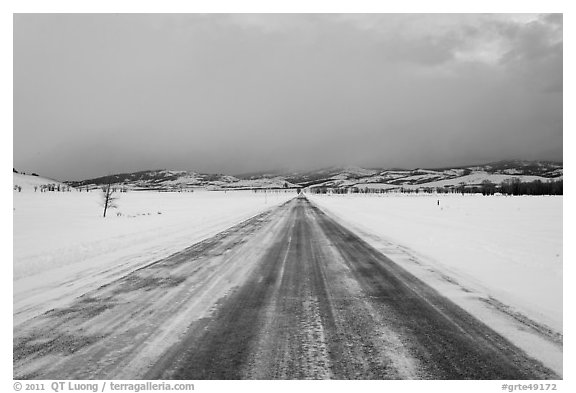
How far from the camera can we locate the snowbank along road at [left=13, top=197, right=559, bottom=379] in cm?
339

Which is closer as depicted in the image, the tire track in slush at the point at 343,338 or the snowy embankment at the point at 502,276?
the tire track in slush at the point at 343,338

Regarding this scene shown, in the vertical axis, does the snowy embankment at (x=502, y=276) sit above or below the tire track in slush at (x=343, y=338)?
below

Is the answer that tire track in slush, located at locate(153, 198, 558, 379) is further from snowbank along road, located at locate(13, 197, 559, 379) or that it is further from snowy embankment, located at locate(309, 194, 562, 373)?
snowy embankment, located at locate(309, 194, 562, 373)

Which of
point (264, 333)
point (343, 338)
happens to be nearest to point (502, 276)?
point (343, 338)

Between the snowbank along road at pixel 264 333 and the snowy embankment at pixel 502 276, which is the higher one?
the snowbank along road at pixel 264 333

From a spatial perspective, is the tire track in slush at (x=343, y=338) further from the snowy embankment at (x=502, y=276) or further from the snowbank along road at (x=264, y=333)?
the snowy embankment at (x=502, y=276)

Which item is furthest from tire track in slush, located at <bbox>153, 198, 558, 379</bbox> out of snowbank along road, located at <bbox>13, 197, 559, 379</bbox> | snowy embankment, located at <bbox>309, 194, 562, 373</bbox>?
snowy embankment, located at <bbox>309, 194, 562, 373</bbox>

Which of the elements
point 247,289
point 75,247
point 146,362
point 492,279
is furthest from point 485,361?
point 75,247

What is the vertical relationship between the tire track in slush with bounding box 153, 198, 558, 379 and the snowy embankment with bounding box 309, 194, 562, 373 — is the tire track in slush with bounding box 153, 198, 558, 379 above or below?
above

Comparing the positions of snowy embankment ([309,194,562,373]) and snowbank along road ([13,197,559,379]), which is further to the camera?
snowy embankment ([309,194,562,373])

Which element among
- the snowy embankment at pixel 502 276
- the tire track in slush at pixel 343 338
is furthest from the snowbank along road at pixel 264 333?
the snowy embankment at pixel 502 276

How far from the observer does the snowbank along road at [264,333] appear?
3391 millimetres

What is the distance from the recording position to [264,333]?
4258 millimetres
